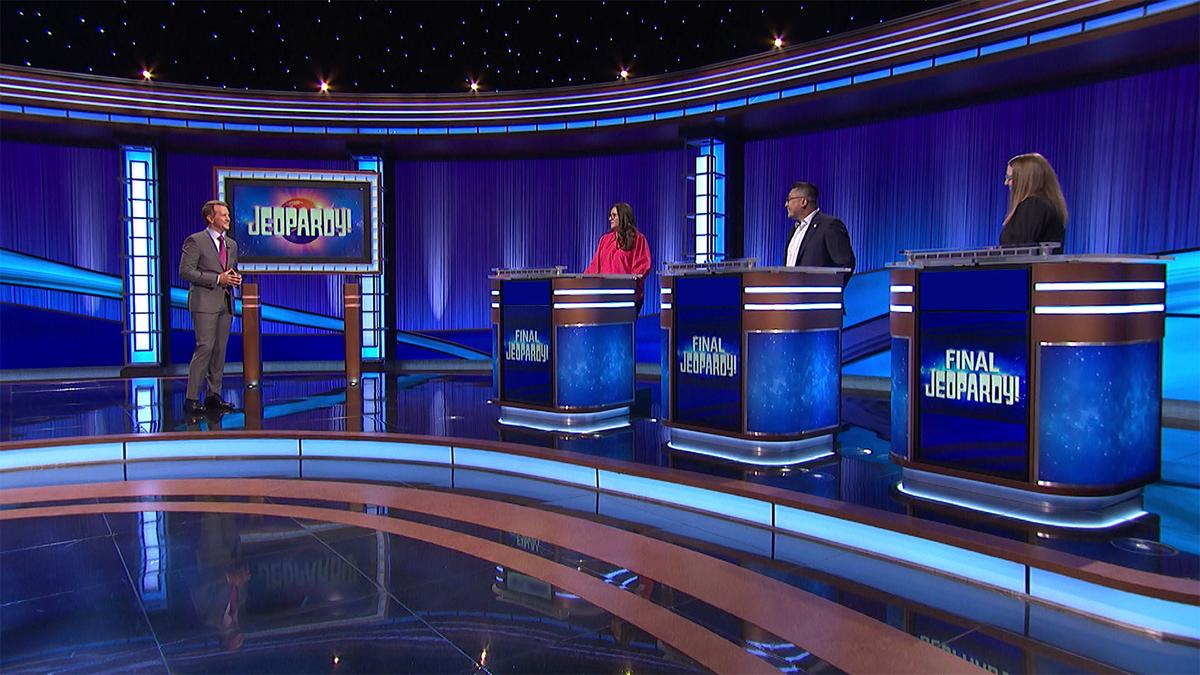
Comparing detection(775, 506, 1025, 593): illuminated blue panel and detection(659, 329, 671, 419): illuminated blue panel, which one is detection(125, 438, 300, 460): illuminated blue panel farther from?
detection(775, 506, 1025, 593): illuminated blue panel

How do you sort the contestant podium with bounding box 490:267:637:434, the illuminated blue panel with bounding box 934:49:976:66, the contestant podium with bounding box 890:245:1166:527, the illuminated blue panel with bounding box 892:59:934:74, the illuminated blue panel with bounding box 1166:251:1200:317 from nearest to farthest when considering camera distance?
the contestant podium with bounding box 890:245:1166:527
the contestant podium with bounding box 490:267:637:434
the illuminated blue panel with bounding box 1166:251:1200:317
the illuminated blue panel with bounding box 934:49:976:66
the illuminated blue panel with bounding box 892:59:934:74

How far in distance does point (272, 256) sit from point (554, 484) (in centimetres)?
386

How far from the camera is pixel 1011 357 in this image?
9.01ft

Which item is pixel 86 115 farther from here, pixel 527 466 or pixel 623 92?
pixel 527 466

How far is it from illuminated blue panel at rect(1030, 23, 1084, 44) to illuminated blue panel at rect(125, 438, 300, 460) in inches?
208

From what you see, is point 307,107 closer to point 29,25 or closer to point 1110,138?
point 29,25

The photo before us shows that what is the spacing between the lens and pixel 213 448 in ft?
14.1

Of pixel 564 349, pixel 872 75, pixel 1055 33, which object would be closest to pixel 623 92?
pixel 872 75

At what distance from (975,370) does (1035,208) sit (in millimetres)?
691

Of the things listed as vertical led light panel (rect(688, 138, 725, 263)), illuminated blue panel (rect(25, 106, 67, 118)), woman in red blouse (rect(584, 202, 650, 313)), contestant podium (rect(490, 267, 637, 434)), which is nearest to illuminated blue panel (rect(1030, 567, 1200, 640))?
contestant podium (rect(490, 267, 637, 434))

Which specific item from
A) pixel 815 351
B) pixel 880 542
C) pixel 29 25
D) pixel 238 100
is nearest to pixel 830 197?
pixel 815 351

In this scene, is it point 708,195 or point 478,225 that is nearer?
point 708,195

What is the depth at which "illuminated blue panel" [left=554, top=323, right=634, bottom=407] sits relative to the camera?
14.8 feet

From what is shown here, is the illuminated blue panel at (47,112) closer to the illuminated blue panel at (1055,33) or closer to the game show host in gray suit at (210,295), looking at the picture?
the game show host in gray suit at (210,295)
